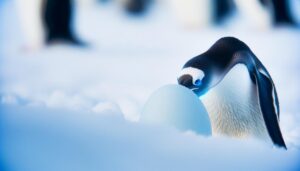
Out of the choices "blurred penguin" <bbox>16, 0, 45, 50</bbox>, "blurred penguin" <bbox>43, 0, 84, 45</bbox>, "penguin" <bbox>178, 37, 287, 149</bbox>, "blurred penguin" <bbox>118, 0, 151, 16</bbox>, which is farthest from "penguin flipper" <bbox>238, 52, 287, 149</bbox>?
"blurred penguin" <bbox>16, 0, 45, 50</bbox>

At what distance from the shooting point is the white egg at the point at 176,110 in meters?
1.55

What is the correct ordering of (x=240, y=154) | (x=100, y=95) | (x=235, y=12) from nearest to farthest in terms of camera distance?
(x=240, y=154) < (x=100, y=95) < (x=235, y=12)

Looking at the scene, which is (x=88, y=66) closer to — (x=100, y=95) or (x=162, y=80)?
(x=100, y=95)

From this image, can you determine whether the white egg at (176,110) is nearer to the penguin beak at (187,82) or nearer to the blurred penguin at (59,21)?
the penguin beak at (187,82)

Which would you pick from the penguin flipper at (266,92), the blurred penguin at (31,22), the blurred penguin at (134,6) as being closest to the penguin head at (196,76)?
the penguin flipper at (266,92)

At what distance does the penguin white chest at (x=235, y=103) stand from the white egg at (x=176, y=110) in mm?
148

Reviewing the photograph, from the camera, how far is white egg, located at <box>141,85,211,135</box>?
5.08 feet

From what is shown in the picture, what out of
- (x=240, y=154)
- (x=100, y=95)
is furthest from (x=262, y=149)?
(x=100, y=95)

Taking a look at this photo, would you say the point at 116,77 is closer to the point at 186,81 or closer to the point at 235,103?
the point at 186,81

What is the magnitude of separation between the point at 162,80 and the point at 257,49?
A: 306 millimetres

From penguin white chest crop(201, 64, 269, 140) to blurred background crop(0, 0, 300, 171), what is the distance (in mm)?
81

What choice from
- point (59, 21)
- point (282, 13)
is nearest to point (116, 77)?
point (59, 21)

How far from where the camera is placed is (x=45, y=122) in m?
1.65

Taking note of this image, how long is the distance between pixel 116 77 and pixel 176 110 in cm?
26
